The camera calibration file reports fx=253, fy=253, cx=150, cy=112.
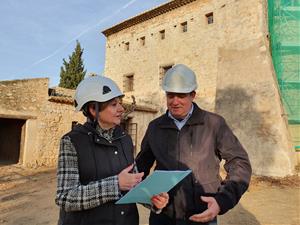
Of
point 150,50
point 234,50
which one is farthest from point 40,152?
point 234,50

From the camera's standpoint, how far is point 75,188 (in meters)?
1.36

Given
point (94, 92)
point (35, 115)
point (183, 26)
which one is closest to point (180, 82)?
point (94, 92)

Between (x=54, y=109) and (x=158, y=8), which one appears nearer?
(x=54, y=109)

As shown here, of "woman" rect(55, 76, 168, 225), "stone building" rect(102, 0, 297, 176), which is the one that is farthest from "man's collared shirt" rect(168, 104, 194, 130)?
"stone building" rect(102, 0, 297, 176)

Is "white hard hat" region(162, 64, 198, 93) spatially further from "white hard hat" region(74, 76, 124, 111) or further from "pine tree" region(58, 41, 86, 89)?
"pine tree" region(58, 41, 86, 89)

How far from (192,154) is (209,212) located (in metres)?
0.42

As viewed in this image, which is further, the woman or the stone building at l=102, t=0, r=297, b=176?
the stone building at l=102, t=0, r=297, b=176

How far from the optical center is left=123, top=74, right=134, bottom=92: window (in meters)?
15.1

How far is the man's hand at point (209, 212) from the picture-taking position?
4.82 feet

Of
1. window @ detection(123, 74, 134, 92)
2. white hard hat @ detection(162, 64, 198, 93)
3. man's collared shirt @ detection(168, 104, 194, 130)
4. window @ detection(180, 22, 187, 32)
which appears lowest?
man's collared shirt @ detection(168, 104, 194, 130)

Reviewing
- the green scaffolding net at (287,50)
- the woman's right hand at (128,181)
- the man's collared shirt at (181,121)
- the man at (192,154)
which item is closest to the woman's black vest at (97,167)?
the woman's right hand at (128,181)

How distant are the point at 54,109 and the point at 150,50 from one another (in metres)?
6.46

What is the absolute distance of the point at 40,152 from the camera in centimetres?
947

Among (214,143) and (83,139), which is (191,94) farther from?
(83,139)
